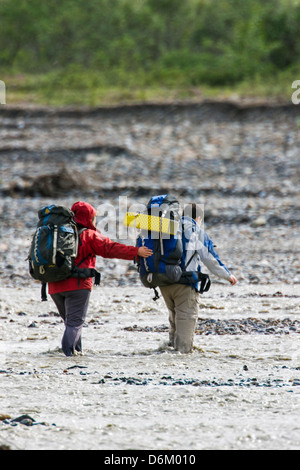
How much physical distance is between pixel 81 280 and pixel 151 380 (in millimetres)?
1274

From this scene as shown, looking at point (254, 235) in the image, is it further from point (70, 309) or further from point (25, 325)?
point (70, 309)

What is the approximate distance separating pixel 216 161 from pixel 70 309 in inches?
685

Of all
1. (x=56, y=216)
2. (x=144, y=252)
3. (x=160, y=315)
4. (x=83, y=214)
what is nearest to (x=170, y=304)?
(x=144, y=252)

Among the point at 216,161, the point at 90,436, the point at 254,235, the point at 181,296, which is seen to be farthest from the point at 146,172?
the point at 90,436

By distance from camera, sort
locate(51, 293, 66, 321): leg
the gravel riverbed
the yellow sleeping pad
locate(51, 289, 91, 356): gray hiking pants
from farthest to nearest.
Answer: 1. locate(51, 293, 66, 321): leg
2. locate(51, 289, 91, 356): gray hiking pants
3. the yellow sleeping pad
4. the gravel riverbed

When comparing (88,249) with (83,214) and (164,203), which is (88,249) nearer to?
(83,214)

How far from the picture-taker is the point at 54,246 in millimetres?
6809

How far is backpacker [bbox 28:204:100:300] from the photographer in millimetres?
6828

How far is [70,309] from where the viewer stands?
726 cm

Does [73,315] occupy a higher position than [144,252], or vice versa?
[144,252]

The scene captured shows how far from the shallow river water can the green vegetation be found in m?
21.8

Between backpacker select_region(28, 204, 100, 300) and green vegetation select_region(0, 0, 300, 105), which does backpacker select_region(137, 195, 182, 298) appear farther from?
green vegetation select_region(0, 0, 300, 105)

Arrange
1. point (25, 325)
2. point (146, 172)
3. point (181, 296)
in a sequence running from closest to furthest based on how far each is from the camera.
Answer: point (181, 296)
point (25, 325)
point (146, 172)

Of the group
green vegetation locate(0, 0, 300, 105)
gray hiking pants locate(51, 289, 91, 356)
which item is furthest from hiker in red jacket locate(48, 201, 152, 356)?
green vegetation locate(0, 0, 300, 105)
